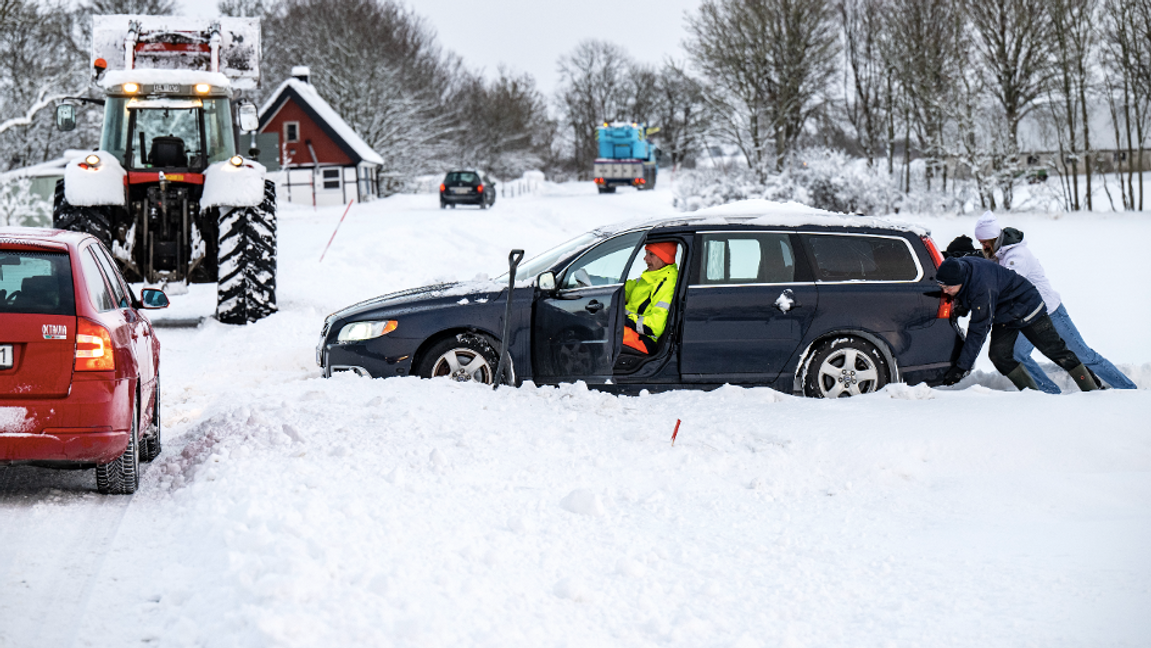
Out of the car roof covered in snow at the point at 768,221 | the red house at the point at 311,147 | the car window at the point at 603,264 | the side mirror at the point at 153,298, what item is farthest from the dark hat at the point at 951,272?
the red house at the point at 311,147

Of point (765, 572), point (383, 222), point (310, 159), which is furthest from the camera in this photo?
point (310, 159)

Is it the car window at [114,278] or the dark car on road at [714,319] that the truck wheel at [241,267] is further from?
the car window at [114,278]

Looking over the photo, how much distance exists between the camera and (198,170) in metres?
13.9

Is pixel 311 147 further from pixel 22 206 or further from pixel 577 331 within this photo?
pixel 577 331

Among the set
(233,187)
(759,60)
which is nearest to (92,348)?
(233,187)

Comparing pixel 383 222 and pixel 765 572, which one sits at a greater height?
pixel 383 222

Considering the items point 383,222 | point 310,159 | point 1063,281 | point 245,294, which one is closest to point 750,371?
point 245,294

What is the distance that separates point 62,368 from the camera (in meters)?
5.41

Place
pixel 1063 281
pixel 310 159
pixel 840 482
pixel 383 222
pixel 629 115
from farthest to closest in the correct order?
pixel 629 115 < pixel 310 159 < pixel 383 222 < pixel 1063 281 < pixel 840 482

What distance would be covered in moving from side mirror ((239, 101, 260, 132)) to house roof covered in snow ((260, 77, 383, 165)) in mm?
37355

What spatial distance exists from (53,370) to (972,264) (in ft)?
20.4

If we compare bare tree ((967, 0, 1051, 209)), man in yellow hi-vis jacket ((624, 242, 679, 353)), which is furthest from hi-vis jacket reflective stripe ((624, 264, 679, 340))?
bare tree ((967, 0, 1051, 209))

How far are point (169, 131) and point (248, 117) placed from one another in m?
1.30

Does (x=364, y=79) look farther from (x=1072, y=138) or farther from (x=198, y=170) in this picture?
(x=198, y=170)
